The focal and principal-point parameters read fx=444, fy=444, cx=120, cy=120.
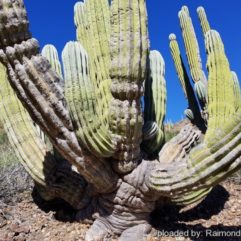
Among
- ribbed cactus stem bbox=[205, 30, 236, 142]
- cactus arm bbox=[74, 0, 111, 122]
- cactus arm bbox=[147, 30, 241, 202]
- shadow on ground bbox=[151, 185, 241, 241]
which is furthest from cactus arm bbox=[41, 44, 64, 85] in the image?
shadow on ground bbox=[151, 185, 241, 241]

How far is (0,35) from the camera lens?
353 cm

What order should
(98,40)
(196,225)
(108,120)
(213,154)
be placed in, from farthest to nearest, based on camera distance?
(98,40) < (196,225) < (108,120) < (213,154)

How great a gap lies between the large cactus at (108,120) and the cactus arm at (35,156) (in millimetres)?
10

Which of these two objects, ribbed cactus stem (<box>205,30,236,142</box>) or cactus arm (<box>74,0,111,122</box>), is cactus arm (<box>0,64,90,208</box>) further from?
ribbed cactus stem (<box>205,30,236,142</box>)

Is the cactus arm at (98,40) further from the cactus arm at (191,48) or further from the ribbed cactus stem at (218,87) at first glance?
the cactus arm at (191,48)

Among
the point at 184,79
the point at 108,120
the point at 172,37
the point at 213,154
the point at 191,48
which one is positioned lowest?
the point at 213,154

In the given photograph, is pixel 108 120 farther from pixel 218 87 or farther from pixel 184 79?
pixel 184 79

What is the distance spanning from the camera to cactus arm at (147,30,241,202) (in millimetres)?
3441

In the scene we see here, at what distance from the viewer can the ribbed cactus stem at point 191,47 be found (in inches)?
299

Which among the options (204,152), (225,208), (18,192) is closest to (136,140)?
(204,152)

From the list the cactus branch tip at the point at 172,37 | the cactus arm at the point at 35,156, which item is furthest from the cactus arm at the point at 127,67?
the cactus branch tip at the point at 172,37

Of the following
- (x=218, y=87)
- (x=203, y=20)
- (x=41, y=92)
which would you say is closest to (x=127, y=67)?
(x=41, y=92)

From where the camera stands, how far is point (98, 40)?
4.54m

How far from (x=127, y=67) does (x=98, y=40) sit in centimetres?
109
